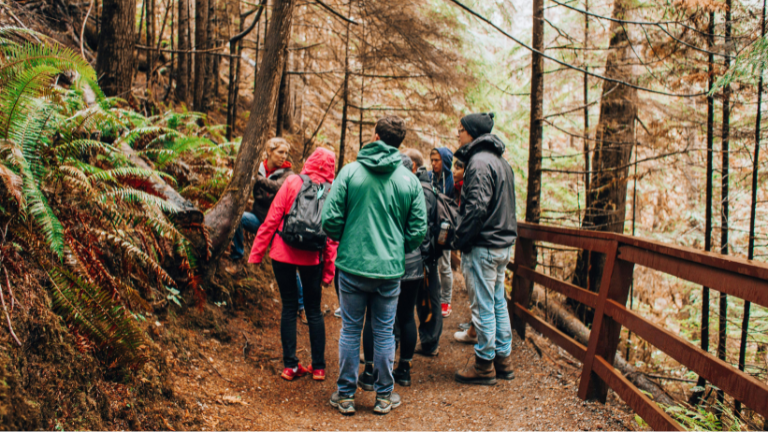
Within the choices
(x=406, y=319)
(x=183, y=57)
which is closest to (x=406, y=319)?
(x=406, y=319)

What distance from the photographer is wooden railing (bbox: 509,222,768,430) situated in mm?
2215

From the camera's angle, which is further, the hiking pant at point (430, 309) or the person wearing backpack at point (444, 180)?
the person wearing backpack at point (444, 180)

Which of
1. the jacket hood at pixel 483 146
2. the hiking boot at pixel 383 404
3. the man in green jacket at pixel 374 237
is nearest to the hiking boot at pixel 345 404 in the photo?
the man in green jacket at pixel 374 237

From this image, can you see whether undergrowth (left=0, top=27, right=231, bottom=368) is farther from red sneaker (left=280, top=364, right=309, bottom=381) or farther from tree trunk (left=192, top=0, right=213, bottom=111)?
tree trunk (left=192, top=0, right=213, bottom=111)

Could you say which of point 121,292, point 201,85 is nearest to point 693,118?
point 121,292

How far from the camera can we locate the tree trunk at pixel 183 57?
971 cm

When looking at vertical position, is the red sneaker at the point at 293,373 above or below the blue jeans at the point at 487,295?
below

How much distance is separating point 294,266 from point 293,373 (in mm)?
1083

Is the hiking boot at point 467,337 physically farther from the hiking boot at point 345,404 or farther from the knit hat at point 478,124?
the knit hat at point 478,124

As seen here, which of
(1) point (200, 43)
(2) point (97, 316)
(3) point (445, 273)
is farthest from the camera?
(1) point (200, 43)

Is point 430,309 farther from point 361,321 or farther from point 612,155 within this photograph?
point 612,155

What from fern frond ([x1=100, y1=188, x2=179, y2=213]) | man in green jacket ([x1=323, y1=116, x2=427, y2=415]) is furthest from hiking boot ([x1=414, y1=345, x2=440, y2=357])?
fern frond ([x1=100, y1=188, x2=179, y2=213])

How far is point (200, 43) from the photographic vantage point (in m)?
8.86

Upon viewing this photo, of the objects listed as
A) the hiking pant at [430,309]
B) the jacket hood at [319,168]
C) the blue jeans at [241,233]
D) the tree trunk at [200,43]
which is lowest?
the hiking pant at [430,309]
